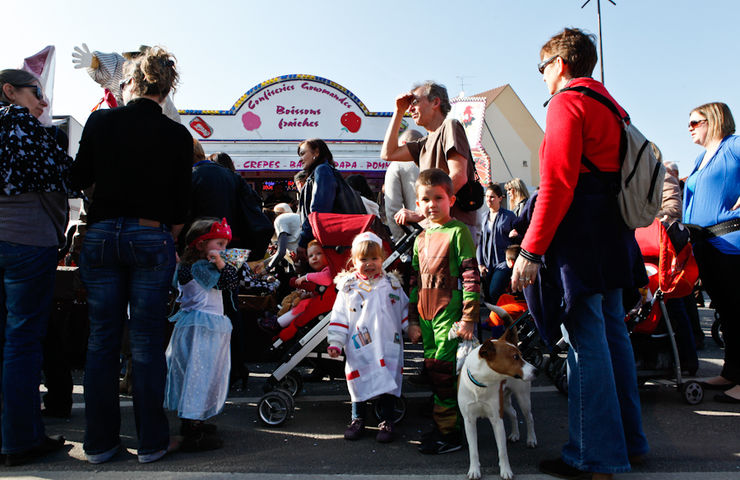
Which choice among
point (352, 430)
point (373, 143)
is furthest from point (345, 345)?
point (373, 143)

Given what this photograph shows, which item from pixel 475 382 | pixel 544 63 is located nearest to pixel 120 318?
pixel 475 382

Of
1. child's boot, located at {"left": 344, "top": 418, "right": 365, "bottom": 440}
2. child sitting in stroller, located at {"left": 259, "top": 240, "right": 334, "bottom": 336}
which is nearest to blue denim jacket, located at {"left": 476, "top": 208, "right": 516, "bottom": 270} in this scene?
child sitting in stroller, located at {"left": 259, "top": 240, "right": 334, "bottom": 336}

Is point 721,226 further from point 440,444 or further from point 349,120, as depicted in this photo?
point 349,120

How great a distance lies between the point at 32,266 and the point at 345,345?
5.61 feet

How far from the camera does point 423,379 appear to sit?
11.0ft

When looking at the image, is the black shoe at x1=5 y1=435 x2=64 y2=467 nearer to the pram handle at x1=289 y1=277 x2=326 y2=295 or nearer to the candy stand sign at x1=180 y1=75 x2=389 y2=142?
the pram handle at x1=289 y1=277 x2=326 y2=295

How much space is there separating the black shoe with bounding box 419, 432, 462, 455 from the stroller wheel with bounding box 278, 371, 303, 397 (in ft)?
3.82

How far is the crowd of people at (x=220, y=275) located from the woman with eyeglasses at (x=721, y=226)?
5.04ft

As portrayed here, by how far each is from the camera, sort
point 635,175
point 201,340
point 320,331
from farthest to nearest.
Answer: point 320,331 → point 201,340 → point 635,175

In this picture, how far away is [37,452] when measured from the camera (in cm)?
269

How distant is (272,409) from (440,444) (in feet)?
3.65

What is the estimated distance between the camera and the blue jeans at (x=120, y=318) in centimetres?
259

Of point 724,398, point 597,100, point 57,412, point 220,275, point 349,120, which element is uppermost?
point 349,120

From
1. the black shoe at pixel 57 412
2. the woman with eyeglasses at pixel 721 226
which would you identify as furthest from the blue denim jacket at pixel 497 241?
the black shoe at pixel 57 412
